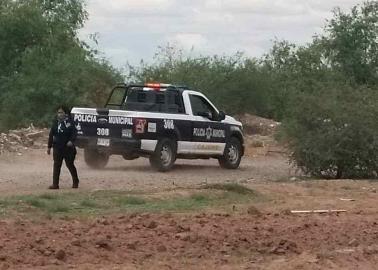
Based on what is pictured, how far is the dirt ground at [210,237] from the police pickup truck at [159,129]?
2857 millimetres

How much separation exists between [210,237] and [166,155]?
1116 centimetres

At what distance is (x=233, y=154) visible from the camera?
26109 millimetres

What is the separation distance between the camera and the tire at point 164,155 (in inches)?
925

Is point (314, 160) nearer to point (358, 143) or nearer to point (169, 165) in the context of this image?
point (358, 143)

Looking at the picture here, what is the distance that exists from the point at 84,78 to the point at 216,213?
22304 mm

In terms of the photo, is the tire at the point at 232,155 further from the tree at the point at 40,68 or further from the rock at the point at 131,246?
the rock at the point at 131,246

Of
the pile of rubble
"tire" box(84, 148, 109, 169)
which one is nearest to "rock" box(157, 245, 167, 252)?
"tire" box(84, 148, 109, 169)

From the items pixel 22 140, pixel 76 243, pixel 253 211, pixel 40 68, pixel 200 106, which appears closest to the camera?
pixel 76 243

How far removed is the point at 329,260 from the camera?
11.6 metres

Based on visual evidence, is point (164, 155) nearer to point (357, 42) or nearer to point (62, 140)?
point (62, 140)

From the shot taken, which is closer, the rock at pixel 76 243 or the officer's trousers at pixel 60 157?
the rock at pixel 76 243

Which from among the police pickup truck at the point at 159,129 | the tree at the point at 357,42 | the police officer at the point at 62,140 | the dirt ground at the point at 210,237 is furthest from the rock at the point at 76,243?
the tree at the point at 357,42

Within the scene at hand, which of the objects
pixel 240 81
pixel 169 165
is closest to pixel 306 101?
pixel 169 165

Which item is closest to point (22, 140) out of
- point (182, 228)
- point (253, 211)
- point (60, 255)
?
point (253, 211)
